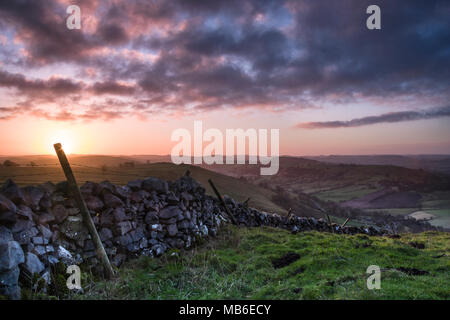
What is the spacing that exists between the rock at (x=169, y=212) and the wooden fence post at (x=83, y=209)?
2.94m

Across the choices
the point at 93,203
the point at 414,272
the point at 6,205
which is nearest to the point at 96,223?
the point at 93,203

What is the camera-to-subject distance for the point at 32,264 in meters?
5.46

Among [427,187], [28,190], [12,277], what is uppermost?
[28,190]

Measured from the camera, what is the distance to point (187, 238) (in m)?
10.3

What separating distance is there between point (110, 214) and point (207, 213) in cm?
538

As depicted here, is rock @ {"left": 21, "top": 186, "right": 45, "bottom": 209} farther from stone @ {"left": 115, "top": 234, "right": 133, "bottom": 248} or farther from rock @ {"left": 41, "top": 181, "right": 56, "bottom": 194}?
stone @ {"left": 115, "top": 234, "right": 133, "bottom": 248}

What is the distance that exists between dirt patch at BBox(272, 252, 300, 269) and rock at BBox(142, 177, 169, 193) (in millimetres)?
4954

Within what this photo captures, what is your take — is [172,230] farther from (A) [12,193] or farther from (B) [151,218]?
(A) [12,193]

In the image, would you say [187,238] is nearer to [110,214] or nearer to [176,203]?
[176,203]

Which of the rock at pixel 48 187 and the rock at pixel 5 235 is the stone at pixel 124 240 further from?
the rock at pixel 5 235

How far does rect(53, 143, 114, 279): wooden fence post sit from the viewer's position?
22.8ft

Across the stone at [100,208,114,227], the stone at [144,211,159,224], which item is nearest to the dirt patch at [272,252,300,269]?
the stone at [144,211,159,224]

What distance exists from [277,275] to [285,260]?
160cm
